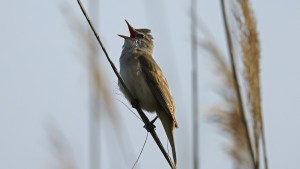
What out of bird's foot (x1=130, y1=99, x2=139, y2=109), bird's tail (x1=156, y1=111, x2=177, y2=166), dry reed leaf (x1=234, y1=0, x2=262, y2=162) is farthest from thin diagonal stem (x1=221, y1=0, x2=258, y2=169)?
bird's foot (x1=130, y1=99, x2=139, y2=109)

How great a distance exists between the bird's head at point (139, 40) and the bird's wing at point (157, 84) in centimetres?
25

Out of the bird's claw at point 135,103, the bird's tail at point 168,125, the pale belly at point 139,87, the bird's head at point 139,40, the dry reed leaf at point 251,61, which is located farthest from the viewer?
the bird's head at point 139,40

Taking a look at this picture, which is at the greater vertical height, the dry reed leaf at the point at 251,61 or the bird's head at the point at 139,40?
the dry reed leaf at the point at 251,61

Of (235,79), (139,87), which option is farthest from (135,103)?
(235,79)

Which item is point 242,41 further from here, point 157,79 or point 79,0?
point 157,79

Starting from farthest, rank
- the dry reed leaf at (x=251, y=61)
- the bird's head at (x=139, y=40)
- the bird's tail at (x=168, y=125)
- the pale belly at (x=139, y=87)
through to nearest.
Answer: the bird's head at (x=139, y=40), the pale belly at (x=139, y=87), the bird's tail at (x=168, y=125), the dry reed leaf at (x=251, y=61)

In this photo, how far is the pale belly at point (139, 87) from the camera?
164 inches

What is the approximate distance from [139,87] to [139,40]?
85 cm

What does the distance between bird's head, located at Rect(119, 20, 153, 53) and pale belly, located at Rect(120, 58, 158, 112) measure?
1.30ft

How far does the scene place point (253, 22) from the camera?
2.85 m

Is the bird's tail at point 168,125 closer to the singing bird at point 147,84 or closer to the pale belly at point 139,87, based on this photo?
the singing bird at point 147,84

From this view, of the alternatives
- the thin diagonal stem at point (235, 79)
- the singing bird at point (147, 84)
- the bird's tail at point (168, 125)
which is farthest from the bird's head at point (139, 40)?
the thin diagonal stem at point (235, 79)

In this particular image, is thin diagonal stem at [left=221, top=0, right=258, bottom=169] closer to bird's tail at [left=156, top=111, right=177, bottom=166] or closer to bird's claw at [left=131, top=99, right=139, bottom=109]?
bird's tail at [left=156, top=111, right=177, bottom=166]

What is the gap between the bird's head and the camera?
4730 mm
